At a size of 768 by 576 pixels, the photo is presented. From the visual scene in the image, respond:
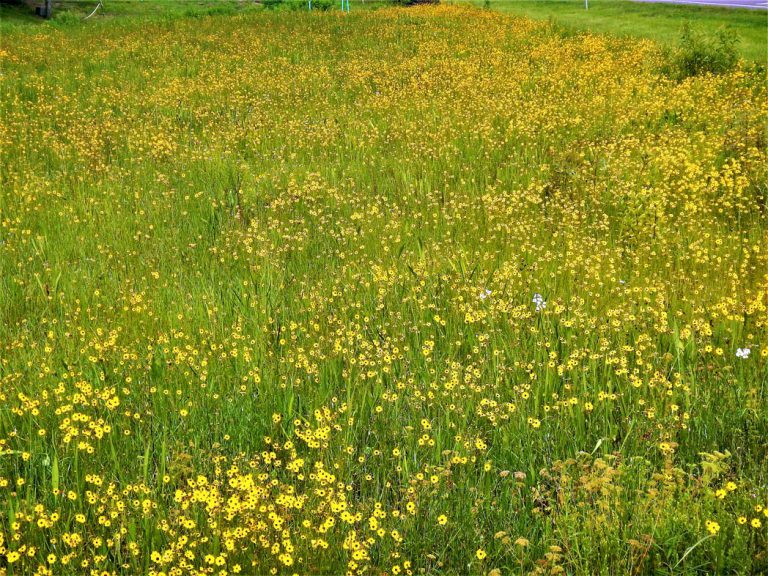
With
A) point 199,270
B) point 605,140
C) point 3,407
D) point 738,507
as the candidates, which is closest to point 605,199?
point 605,140

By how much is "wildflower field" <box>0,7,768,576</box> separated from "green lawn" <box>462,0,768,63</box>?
7.19 metres

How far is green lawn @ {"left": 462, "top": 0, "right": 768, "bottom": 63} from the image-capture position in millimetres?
15594

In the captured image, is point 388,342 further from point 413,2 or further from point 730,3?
point 413,2

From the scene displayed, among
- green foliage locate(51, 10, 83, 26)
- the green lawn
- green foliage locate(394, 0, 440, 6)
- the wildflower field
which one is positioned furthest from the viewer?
green foliage locate(394, 0, 440, 6)

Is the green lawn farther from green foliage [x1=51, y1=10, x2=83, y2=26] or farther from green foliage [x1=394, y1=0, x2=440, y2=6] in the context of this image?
green foliage [x1=51, y1=10, x2=83, y2=26]

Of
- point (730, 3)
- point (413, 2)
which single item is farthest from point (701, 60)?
point (413, 2)

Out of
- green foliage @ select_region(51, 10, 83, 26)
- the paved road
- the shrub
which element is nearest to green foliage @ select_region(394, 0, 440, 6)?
the paved road

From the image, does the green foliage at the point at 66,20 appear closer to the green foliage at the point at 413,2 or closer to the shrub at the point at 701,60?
the green foliage at the point at 413,2

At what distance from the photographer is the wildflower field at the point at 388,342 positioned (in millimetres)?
2828

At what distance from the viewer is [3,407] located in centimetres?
368

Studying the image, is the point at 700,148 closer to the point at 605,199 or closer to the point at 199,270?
the point at 605,199

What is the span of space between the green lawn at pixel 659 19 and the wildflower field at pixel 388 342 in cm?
719

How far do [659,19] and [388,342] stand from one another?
18241 mm

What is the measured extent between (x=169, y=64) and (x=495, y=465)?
42.6 ft
